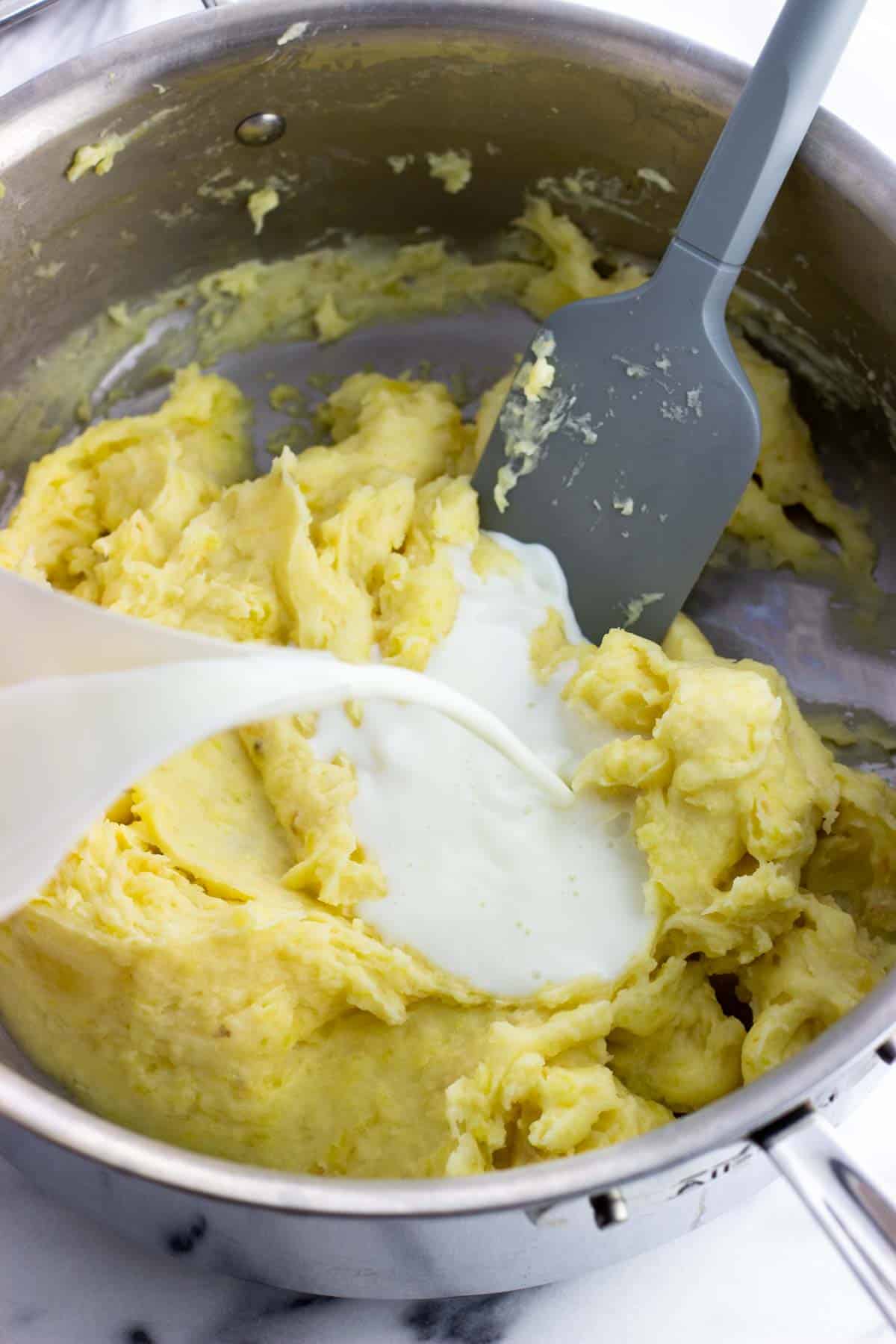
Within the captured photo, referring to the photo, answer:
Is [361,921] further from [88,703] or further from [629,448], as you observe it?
[629,448]

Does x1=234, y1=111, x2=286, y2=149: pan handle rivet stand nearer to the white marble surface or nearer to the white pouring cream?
the white pouring cream

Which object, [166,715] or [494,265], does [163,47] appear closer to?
[494,265]

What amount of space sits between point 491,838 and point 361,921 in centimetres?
20

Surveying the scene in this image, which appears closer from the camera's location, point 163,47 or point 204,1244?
point 204,1244

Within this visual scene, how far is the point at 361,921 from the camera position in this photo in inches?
60.2

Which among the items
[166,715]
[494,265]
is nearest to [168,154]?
[494,265]

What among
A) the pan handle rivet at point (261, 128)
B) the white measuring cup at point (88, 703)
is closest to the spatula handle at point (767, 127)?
the pan handle rivet at point (261, 128)

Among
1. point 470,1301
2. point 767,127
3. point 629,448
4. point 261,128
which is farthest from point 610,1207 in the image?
point 261,128

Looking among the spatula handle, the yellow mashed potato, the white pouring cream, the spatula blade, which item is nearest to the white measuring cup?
the yellow mashed potato

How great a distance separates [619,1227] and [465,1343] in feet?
1.47

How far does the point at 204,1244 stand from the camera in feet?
3.78

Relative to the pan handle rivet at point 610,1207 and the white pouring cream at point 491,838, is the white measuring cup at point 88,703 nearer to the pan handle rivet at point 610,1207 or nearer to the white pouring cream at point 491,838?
the white pouring cream at point 491,838

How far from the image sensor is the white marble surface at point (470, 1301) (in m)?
1.41

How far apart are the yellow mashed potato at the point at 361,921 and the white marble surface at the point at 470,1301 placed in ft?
0.55
